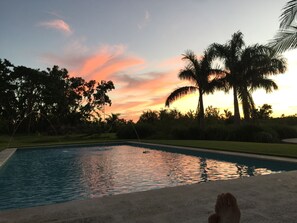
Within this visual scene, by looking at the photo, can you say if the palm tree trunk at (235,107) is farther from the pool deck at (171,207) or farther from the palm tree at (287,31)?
the pool deck at (171,207)

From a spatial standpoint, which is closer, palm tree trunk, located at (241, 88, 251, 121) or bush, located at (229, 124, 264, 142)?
bush, located at (229, 124, 264, 142)

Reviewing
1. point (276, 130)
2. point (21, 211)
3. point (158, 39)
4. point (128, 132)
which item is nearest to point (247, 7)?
point (158, 39)

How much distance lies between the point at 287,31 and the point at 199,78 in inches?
539

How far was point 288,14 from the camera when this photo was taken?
9.81 meters

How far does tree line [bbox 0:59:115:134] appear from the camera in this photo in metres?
43.5

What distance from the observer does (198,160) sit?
13.0 meters

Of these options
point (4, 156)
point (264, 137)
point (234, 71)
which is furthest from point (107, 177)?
point (234, 71)

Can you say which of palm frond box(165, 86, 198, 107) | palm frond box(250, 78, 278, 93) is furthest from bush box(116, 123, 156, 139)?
palm frond box(250, 78, 278, 93)

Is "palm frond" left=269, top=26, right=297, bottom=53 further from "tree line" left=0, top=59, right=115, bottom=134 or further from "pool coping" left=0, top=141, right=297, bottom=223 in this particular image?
"tree line" left=0, top=59, right=115, bottom=134

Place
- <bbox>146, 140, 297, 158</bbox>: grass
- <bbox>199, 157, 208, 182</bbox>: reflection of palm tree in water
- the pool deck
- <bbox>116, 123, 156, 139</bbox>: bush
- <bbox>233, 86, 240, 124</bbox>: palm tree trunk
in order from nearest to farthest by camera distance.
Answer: the pool deck → <bbox>199, 157, 208, 182</bbox>: reflection of palm tree in water → <bbox>146, 140, 297, 158</bbox>: grass → <bbox>233, 86, 240, 124</bbox>: palm tree trunk → <bbox>116, 123, 156, 139</bbox>: bush

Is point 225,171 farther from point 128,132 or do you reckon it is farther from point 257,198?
point 128,132

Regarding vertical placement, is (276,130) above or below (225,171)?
above

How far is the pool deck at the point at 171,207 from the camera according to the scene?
4.01 metres

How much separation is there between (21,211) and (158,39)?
1449cm
